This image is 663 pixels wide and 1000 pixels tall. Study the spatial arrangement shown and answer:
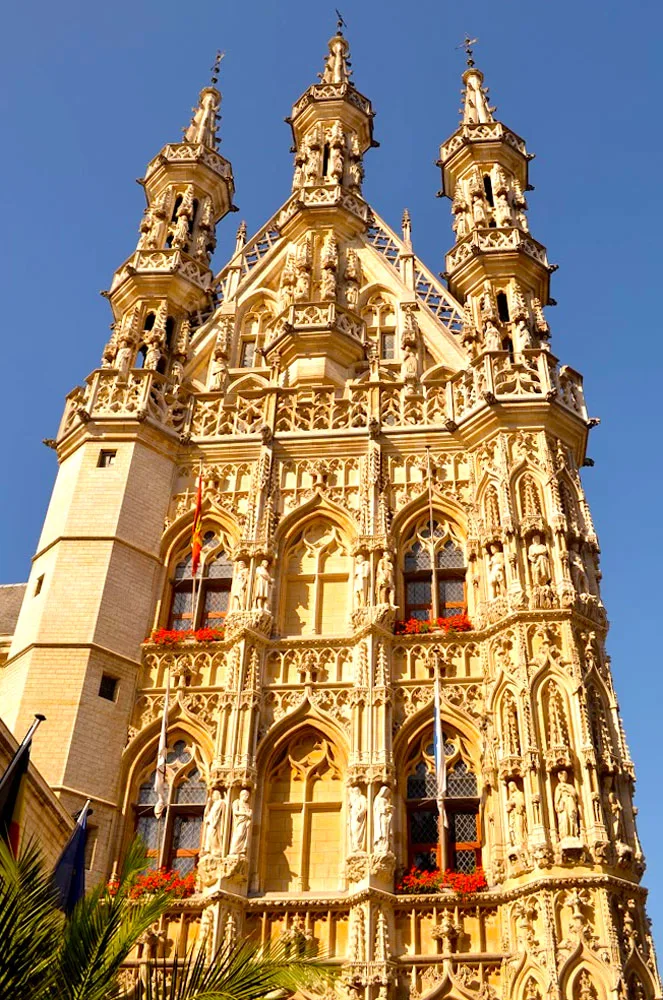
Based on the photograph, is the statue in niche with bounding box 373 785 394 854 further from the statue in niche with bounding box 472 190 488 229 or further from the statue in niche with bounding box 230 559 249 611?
the statue in niche with bounding box 472 190 488 229

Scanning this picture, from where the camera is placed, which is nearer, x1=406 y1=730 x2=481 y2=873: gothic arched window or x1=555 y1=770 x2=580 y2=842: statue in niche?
x1=555 y1=770 x2=580 y2=842: statue in niche

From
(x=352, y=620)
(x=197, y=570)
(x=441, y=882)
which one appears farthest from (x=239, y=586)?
(x=441, y=882)

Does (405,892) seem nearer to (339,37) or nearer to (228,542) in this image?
(228,542)

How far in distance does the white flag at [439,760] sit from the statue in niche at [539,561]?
8.22ft

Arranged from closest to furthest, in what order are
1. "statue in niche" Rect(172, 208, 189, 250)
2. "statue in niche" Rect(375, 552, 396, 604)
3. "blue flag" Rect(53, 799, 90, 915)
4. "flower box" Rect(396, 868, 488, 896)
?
"blue flag" Rect(53, 799, 90, 915)
"flower box" Rect(396, 868, 488, 896)
"statue in niche" Rect(375, 552, 396, 604)
"statue in niche" Rect(172, 208, 189, 250)

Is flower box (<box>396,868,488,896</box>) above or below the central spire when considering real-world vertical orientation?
below

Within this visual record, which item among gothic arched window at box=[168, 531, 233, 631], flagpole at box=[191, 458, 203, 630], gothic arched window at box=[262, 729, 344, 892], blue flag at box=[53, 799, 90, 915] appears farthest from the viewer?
gothic arched window at box=[168, 531, 233, 631]

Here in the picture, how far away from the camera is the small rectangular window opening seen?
59.0 feet

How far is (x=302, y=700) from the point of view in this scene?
18.0 metres

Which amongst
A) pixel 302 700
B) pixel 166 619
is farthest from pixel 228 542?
pixel 302 700

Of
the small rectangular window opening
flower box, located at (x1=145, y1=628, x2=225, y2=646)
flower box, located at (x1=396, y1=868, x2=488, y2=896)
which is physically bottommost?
flower box, located at (x1=396, y1=868, x2=488, y2=896)

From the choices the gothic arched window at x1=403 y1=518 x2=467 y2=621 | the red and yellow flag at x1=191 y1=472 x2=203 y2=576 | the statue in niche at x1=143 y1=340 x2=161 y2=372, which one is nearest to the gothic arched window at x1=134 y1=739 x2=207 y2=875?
the red and yellow flag at x1=191 y1=472 x2=203 y2=576

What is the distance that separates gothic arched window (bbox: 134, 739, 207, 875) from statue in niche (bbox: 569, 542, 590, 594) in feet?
23.8

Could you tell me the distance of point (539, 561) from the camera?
18266 mm
